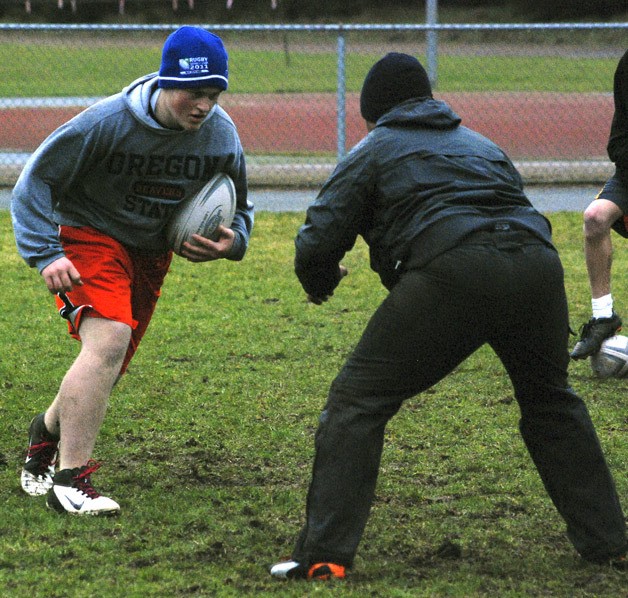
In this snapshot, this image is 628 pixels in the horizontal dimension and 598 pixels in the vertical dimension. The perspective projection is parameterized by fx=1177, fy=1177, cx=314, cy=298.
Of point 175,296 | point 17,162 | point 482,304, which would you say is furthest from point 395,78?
point 17,162

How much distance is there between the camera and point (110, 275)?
4.46 metres

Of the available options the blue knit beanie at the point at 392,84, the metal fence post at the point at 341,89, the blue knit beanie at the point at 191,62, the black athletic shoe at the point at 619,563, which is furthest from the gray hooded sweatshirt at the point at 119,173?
the metal fence post at the point at 341,89

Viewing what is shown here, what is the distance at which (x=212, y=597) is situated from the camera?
11.7 feet

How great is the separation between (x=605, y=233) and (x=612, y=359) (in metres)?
0.71

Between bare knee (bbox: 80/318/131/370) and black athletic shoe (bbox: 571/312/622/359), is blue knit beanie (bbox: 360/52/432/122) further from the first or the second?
black athletic shoe (bbox: 571/312/622/359)

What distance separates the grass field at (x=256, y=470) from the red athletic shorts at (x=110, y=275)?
0.69 metres

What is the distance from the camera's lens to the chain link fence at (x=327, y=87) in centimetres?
1320

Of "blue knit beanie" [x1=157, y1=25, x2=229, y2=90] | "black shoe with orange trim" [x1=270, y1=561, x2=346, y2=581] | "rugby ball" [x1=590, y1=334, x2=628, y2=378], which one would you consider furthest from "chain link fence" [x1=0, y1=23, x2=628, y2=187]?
"black shoe with orange trim" [x1=270, y1=561, x2=346, y2=581]

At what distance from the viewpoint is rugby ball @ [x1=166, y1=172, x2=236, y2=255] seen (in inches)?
180

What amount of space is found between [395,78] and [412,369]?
929 millimetres

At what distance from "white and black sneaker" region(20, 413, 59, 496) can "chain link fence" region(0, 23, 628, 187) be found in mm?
7041

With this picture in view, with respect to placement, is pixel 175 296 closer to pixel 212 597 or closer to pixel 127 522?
pixel 127 522

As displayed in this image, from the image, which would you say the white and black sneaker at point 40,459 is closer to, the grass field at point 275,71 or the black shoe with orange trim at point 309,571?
the black shoe with orange trim at point 309,571

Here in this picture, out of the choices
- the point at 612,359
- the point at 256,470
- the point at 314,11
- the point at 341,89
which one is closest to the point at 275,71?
the point at 341,89
